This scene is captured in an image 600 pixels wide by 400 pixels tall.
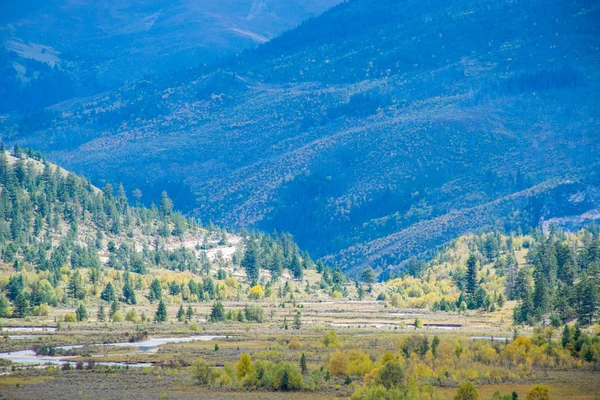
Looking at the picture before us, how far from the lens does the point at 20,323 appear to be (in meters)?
140

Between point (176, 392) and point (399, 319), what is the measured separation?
77.0m

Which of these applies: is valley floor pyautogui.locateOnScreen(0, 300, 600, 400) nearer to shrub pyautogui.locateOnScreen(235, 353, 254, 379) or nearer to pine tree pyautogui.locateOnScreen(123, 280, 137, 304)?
shrub pyautogui.locateOnScreen(235, 353, 254, 379)

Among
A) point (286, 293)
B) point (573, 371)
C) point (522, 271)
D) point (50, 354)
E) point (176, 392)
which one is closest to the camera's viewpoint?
point (176, 392)

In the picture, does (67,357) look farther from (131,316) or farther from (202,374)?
(131,316)

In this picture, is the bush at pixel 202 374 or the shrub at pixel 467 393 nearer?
the shrub at pixel 467 393

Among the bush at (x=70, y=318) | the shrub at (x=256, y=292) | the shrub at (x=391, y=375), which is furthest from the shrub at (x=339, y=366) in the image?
the shrub at (x=256, y=292)

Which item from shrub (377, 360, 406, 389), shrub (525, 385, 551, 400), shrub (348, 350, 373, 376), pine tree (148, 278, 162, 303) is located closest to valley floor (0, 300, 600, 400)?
shrub (348, 350, 373, 376)

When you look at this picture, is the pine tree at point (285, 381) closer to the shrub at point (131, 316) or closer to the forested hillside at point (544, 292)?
the forested hillside at point (544, 292)

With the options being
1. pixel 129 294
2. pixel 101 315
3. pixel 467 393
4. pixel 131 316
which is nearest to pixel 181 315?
pixel 131 316

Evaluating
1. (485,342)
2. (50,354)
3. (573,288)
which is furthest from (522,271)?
(50,354)

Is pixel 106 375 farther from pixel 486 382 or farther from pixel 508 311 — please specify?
pixel 508 311

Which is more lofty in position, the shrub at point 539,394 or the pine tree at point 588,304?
the pine tree at point 588,304

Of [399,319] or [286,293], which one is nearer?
[399,319]

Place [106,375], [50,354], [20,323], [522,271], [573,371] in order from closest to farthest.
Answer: [106,375] → [573,371] → [50,354] → [20,323] → [522,271]
